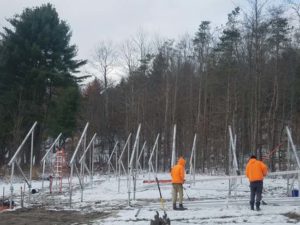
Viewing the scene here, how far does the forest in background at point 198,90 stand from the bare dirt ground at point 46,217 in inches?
892

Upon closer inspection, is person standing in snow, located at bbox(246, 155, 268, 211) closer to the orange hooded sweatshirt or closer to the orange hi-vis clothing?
the orange hi-vis clothing

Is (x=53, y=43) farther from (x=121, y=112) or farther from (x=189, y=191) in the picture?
(x=189, y=191)

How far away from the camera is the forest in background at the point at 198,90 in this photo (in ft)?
142

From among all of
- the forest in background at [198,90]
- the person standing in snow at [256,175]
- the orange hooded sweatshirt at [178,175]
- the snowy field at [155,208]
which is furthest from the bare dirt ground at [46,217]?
the forest in background at [198,90]

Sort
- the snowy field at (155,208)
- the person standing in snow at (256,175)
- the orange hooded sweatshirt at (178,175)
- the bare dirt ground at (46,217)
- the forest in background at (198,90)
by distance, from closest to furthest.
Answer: the snowy field at (155,208) → the bare dirt ground at (46,217) → the person standing in snow at (256,175) → the orange hooded sweatshirt at (178,175) → the forest in background at (198,90)

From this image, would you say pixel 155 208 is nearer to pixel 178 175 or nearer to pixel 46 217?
pixel 178 175

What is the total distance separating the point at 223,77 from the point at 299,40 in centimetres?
757

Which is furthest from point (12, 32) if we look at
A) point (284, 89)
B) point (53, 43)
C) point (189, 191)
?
point (189, 191)

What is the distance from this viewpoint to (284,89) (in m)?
44.8

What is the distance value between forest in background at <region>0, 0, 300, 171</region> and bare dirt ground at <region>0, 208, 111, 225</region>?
74.3 feet

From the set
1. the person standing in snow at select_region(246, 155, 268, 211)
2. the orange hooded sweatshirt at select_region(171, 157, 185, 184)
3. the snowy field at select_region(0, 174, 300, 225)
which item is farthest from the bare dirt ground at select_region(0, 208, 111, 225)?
the person standing in snow at select_region(246, 155, 268, 211)

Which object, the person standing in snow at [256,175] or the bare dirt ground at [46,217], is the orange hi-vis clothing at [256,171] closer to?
the person standing in snow at [256,175]

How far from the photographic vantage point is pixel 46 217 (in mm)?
16344

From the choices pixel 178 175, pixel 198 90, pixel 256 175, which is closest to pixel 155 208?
pixel 178 175
